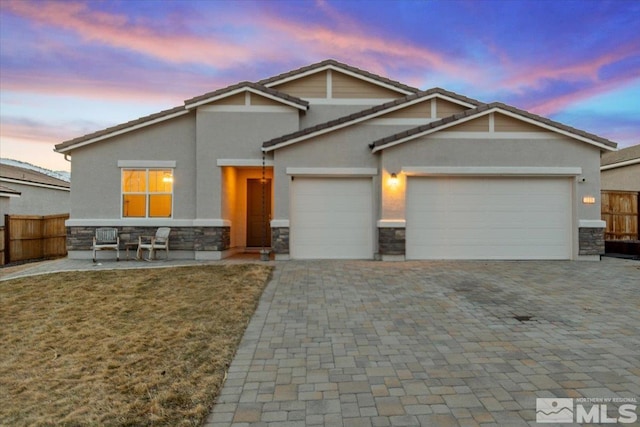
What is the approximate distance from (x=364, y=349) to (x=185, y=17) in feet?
44.2

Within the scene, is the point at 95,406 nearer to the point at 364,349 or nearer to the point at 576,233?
the point at 364,349

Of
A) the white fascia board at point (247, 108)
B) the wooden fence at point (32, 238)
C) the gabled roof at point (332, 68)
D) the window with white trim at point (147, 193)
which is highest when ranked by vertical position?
the gabled roof at point (332, 68)

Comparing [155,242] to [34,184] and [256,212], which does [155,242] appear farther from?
[34,184]

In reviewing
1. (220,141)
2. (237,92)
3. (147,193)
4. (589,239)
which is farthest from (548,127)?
(147,193)

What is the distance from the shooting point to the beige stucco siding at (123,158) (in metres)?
11.8

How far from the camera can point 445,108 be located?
40.7ft

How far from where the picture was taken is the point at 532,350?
4.11m

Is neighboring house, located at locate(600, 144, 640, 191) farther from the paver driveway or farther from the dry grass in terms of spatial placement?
the dry grass

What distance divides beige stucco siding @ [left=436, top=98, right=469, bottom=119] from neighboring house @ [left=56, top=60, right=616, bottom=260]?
5cm

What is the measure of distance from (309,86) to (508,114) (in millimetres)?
7027

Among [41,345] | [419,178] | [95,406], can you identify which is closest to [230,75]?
[419,178]

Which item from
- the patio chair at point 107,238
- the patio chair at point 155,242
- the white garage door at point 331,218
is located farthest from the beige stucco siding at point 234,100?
the patio chair at point 107,238

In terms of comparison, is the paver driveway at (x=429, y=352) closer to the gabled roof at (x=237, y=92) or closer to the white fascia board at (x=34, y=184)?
the gabled roof at (x=237, y=92)

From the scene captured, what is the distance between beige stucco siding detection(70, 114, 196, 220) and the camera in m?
11.8
